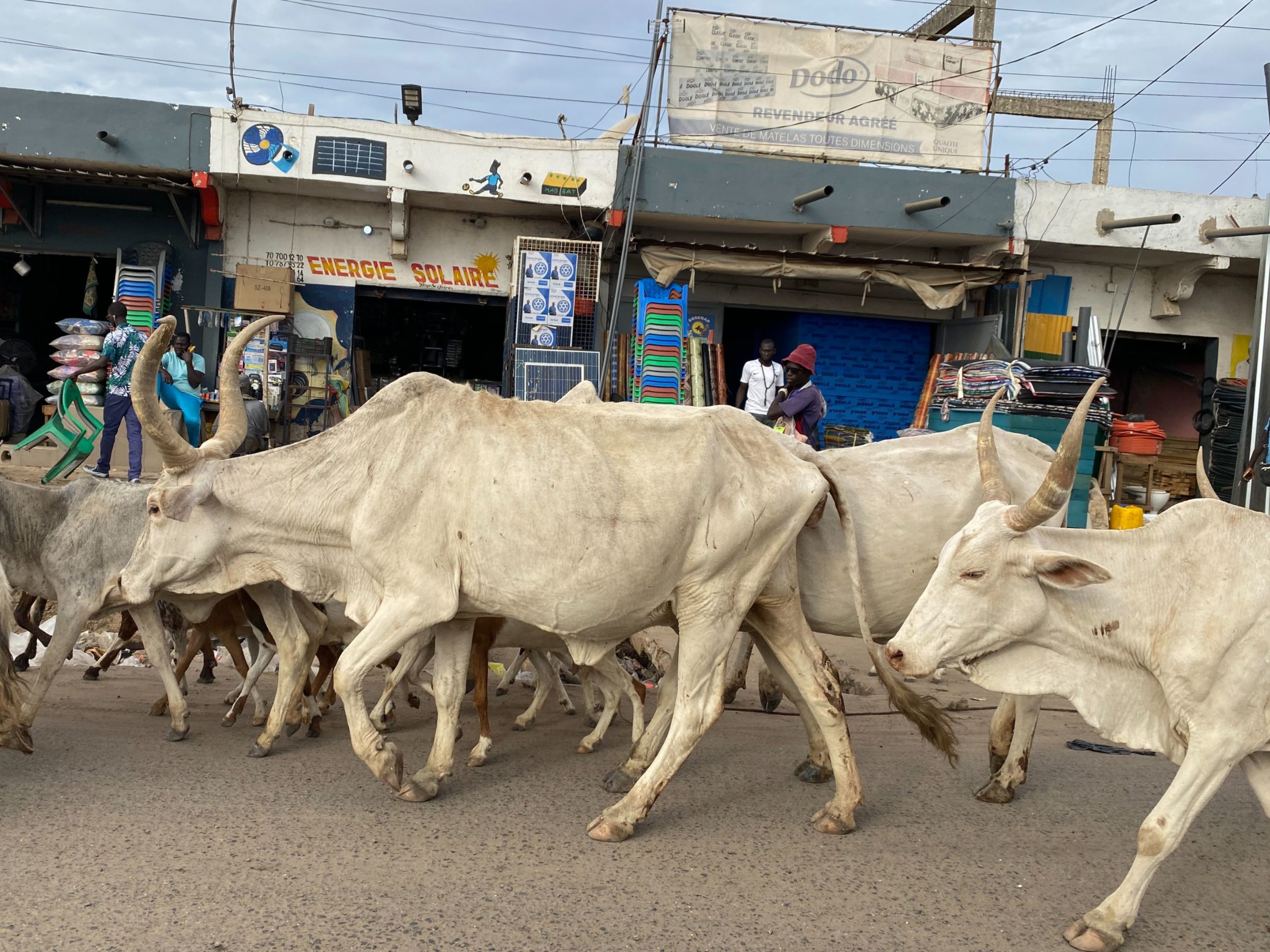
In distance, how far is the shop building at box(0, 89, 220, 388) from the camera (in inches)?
464

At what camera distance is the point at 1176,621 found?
3645 millimetres

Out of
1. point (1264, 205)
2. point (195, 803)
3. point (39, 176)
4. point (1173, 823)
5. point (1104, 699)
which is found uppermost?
point (1264, 205)

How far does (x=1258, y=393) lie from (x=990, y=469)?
30.5 ft

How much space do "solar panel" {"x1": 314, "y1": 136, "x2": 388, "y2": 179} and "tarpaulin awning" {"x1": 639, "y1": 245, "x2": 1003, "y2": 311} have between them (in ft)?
10.8

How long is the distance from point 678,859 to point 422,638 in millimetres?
1590

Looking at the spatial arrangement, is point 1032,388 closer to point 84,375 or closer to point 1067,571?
point 1067,571

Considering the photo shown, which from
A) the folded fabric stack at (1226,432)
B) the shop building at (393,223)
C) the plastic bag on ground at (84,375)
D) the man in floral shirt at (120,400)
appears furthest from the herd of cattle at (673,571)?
the folded fabric stack at (1226,432)

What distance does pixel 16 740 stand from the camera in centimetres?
462

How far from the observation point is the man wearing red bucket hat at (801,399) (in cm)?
884

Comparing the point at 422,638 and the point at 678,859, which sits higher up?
the point at 422,638

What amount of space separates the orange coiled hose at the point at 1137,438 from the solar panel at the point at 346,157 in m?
9.01

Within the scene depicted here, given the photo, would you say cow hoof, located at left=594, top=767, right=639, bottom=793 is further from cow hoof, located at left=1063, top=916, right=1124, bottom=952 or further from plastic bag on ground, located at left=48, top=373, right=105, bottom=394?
plastic bag on ground, located at left=48, top=373, right=105, bottom=394

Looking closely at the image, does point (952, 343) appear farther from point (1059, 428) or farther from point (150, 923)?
point (150, 923)

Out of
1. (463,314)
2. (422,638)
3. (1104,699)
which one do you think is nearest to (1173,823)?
(1104,699)
